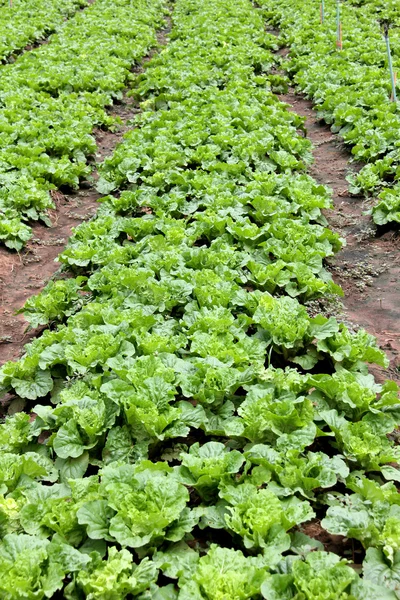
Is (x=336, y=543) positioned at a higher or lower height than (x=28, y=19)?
higher

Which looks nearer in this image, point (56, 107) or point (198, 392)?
point (198, 392)

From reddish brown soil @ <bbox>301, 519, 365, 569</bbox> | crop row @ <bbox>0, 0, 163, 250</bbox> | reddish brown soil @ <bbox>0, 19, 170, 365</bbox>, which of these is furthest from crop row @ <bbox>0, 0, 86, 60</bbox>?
reddish brown soil @ <bbox>301, 519, 365, 569</bbox>

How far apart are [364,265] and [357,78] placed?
7.48 m

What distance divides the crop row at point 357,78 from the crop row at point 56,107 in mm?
4966

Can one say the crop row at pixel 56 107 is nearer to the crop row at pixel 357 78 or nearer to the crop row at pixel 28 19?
the crop row at pixel 28 19

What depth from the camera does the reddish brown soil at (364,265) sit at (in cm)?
631

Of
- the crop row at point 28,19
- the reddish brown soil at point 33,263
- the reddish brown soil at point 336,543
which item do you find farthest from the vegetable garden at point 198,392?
the crop row at point 28,19

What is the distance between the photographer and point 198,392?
179 inches

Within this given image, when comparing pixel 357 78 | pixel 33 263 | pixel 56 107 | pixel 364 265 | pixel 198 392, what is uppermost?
pixel 357 78

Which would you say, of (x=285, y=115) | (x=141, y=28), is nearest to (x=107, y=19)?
(x=141, y=28)

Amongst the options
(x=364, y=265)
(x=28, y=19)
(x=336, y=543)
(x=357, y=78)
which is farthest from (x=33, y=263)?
(x=28, y=19)

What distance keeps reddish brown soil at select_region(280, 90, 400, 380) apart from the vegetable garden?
300mm

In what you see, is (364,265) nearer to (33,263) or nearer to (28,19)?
(33,263)

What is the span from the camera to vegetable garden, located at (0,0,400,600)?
3.35m
